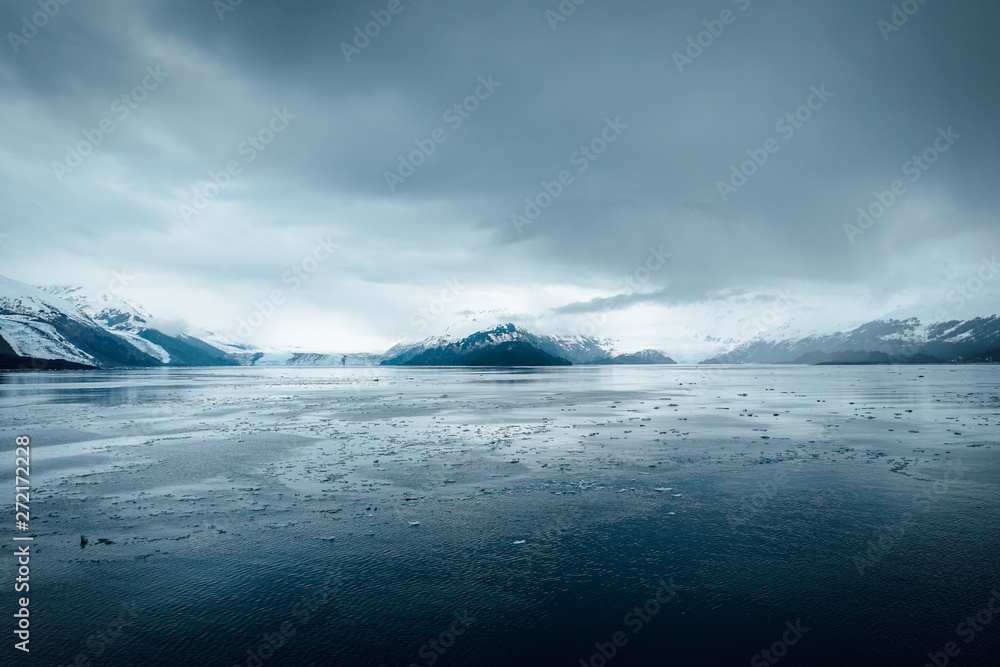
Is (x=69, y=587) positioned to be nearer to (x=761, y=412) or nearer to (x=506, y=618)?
(x=506, y=618)

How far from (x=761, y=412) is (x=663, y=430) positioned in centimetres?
1817

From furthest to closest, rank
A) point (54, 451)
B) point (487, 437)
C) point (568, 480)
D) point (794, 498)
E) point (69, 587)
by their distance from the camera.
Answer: point (487, 437) < point (54, 451) < point (568, 480) < point (794, 498) < point (69, 587)

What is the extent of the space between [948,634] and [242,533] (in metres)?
17.5

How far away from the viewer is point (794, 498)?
18578 mm

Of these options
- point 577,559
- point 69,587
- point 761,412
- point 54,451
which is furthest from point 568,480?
point 761,412

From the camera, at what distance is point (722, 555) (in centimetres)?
1366

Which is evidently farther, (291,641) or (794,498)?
(794,498)

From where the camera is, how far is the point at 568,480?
21.8 meters

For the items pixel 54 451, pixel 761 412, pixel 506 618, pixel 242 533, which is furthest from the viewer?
pixel 761 412

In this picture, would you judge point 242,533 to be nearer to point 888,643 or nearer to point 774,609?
point 774,609

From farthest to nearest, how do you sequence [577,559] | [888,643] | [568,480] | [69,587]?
[568,480], [577,559], [69,587], [888,643]

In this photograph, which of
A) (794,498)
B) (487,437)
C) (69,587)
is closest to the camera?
(69,587)

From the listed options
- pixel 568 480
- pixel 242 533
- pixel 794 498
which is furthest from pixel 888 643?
pixel 242 533

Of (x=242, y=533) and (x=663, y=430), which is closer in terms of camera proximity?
(x=242, y=533)
